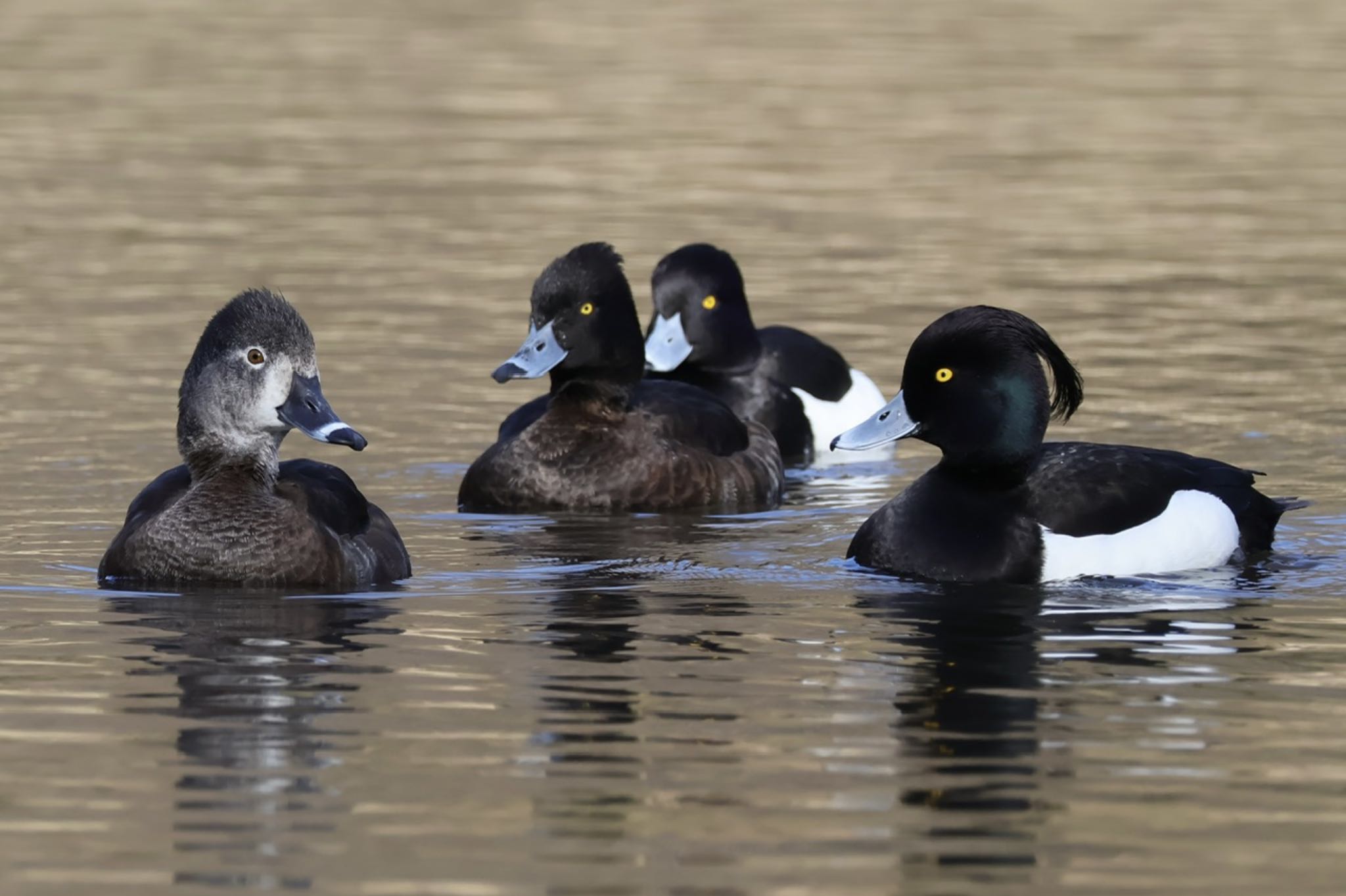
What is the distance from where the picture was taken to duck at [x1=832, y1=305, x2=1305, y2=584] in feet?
31.8

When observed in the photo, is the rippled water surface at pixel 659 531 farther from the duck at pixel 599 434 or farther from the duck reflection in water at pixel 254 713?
the duck at pixel 599 434

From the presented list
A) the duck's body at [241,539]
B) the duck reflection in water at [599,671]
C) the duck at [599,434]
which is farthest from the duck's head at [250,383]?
the duck at [599,434]

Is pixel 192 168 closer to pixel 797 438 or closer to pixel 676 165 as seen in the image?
pixel 676 165

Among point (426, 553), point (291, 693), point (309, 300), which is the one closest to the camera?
point (291, 693)

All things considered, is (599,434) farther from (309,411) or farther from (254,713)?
(254,713)

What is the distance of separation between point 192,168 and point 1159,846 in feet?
60.6

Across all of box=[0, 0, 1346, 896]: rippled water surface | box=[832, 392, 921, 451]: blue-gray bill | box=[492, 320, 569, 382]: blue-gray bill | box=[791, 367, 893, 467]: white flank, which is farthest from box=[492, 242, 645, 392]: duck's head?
box=[832, 392, 921, 451]: blue-gray bill

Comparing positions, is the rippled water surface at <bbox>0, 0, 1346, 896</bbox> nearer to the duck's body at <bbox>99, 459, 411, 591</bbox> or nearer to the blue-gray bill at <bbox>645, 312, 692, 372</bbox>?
the duck's body at <bbox>99, 459, 411, 591</bbox>

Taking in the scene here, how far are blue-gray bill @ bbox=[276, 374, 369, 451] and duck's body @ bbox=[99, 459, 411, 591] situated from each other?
255mm

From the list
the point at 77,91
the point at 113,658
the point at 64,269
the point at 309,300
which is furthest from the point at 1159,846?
the point at 77,91

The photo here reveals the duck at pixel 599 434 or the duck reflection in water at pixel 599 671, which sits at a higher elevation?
the duck at pixel 599 434

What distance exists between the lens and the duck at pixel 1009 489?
969 cm

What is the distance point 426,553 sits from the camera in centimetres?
1056

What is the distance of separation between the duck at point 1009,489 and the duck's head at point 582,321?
243cm
